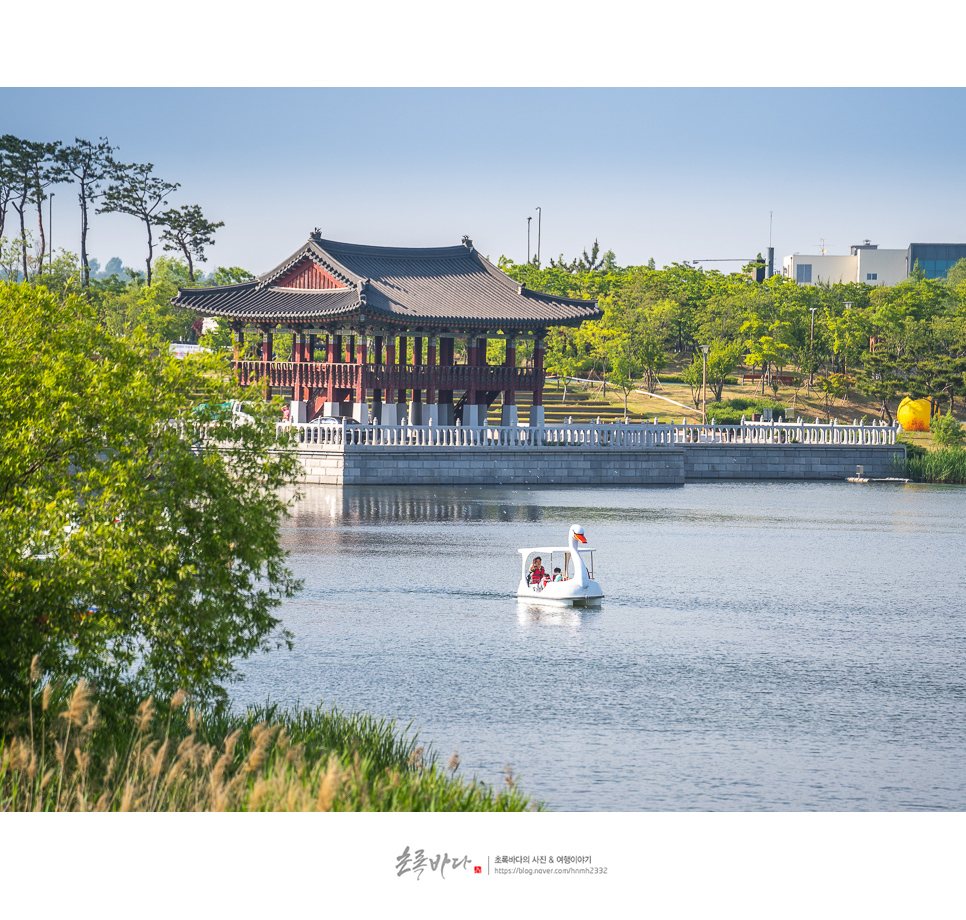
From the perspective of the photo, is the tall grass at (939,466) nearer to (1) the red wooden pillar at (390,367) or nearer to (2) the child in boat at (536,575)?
(1) the red wooden pillar at (390,367)

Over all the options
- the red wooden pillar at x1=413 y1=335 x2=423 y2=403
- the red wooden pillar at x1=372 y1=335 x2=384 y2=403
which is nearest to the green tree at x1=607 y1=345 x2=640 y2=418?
the red wooden pillar at x1=413 y1=335 x2=423 y2=403

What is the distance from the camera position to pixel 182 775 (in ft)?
25.3

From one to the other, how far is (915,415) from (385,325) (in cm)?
2850

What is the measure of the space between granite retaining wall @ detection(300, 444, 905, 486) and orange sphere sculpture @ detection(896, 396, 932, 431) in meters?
9.27

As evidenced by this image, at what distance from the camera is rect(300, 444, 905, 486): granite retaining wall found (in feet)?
142

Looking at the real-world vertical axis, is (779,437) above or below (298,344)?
below

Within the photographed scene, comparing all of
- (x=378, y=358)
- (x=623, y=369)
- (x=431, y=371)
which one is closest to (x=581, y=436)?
(x=431, y=371)

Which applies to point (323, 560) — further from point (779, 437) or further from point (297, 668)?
point (779, 437)

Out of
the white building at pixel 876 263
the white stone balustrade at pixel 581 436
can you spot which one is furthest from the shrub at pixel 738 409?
the white building at pixel 876 263

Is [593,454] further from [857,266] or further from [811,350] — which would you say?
[857,266]

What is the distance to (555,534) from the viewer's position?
103ft
